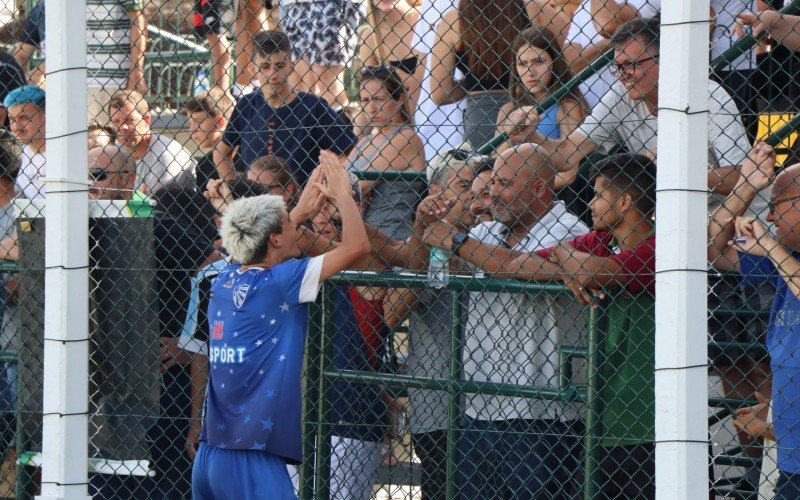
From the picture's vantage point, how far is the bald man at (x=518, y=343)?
4844 mm

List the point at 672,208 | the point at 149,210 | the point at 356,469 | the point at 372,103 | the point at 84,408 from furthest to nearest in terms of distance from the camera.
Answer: the point at 372,103
the point at 356,469
the point at 149,210
the point at 84,408
the point at 672,208

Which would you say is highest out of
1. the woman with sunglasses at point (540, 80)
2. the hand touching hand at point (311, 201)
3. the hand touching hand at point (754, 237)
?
the woman with sunglasses at point (540, 80)

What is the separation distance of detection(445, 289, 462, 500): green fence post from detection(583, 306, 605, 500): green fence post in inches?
22.0

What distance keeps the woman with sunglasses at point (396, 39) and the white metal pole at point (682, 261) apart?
107 inches

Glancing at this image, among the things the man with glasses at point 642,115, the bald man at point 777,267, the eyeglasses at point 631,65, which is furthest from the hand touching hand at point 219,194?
the bald man at point 777,267

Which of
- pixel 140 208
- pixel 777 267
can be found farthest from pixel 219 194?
pixel 777 267

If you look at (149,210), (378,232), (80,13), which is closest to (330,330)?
(378,232)

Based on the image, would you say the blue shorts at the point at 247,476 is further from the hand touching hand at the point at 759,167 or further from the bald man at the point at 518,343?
the hand touching hand at the point at 759,167

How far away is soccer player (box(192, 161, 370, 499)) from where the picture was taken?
4723 mm

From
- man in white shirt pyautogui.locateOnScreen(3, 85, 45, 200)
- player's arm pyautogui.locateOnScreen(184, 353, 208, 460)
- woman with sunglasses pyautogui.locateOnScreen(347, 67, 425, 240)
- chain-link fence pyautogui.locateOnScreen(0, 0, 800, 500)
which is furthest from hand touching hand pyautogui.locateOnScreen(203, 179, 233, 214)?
man in white shirt pyautogui.locateOnScreen(3, 85, 45, 200)

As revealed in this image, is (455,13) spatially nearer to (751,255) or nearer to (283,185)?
(283,185)

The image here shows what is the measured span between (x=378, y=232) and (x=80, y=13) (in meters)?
1.50

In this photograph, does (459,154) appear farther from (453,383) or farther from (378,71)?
(453,383)

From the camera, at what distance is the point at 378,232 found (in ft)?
16.9
